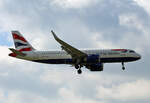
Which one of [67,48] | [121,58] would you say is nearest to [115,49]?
[121,58]

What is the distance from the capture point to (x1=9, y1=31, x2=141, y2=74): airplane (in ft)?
285

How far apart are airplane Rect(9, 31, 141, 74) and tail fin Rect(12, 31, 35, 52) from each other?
1.35 metres

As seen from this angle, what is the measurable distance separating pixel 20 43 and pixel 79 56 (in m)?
18.9

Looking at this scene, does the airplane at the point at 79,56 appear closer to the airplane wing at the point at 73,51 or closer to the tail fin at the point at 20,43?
the airplane wing at the point at 73,51

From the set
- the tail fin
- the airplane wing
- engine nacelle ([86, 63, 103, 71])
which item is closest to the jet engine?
the airplane wing

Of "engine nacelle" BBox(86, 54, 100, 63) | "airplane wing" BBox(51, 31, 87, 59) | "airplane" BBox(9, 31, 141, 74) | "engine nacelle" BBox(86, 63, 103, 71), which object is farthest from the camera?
"engine nacelle" BBox(86, 63, 103, 71)

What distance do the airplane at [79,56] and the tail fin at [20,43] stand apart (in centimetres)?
135

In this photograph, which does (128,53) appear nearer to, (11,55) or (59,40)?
(59,40)

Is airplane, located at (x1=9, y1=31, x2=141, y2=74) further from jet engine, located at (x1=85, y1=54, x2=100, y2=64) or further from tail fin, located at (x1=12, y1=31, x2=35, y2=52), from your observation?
tail fin, located at (x1=12, y1=31, x2=35, y2=52)

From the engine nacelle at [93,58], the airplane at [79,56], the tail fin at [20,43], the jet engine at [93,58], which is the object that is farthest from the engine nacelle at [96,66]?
the tail fin at [20,43]

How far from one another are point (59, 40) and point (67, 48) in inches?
195

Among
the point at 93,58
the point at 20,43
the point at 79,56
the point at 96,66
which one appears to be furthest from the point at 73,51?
the point at 20,43

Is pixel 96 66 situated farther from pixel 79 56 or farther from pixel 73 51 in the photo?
pixel 73 51

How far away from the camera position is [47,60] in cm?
9100
